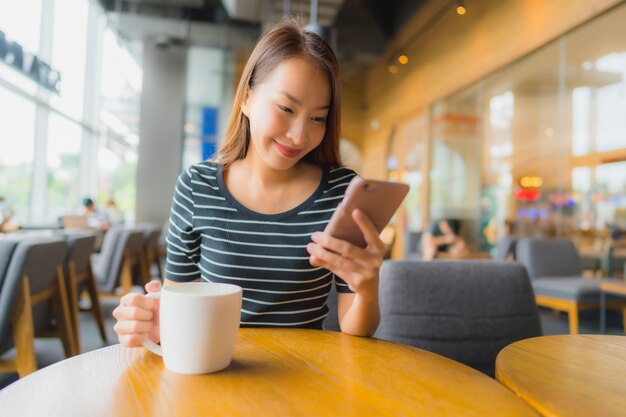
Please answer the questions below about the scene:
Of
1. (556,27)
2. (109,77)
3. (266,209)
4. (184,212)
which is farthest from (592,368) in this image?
(109,77)

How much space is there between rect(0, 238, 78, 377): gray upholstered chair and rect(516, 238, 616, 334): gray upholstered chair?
11.1ft

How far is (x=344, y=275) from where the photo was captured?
837mm

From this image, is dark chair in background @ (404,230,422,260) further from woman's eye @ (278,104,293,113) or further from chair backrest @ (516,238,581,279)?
woman's eye @ (278,104,293,113)

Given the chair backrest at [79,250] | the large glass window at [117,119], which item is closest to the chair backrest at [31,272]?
the chair backrest at [79,250]

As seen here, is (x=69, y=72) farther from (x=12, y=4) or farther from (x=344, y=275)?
(x=344, y=275)

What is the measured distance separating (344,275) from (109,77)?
33.3 feet

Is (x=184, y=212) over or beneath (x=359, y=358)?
over

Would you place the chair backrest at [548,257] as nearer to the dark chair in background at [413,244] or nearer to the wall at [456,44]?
the dark chair in background at [413,244]

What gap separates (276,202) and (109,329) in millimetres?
3163

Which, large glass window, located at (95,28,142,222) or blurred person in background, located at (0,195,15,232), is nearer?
blurred person in background, located at (0,195,15,232)

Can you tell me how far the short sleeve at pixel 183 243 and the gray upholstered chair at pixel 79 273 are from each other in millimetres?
1995

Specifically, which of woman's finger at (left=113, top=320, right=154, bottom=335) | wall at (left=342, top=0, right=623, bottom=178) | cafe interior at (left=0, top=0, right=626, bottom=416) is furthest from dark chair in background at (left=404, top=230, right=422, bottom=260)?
woman's finger at (left=113, top=320, right=154, bottom=335)

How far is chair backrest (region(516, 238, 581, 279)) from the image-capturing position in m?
4.01

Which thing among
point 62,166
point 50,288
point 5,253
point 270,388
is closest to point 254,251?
point 270,388
